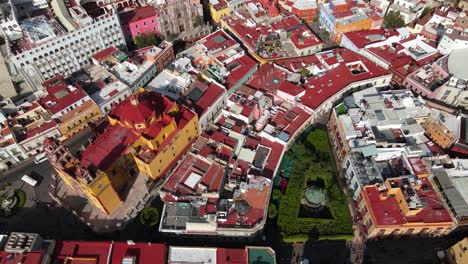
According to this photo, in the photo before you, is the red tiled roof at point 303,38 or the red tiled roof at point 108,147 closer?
Answer: the red tiled roof at point 108,147

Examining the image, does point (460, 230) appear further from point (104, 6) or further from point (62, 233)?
point (104, 6)

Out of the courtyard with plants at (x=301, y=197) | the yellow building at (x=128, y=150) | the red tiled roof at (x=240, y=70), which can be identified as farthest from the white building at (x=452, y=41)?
the yellow building at (x=128, y=150)

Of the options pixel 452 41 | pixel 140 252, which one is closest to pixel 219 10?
pixel 452 41

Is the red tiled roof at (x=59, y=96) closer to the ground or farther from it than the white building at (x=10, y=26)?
closer to the ground

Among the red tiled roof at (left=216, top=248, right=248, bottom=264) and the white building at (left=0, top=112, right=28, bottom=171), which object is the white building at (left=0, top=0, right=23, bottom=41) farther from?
the red tiled roof at (left=216, top=248, right=248, bottom=264)

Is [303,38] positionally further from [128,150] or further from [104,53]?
[128,150]

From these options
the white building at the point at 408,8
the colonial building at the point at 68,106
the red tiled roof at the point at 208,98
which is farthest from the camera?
the white building at the point at 408,8

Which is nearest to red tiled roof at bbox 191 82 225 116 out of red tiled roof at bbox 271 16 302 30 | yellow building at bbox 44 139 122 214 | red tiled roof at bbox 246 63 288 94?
red tiled roof at bbox 246 63 288 94

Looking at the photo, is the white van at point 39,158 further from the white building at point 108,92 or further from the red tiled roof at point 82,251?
the red tiled roof at point 82,251
